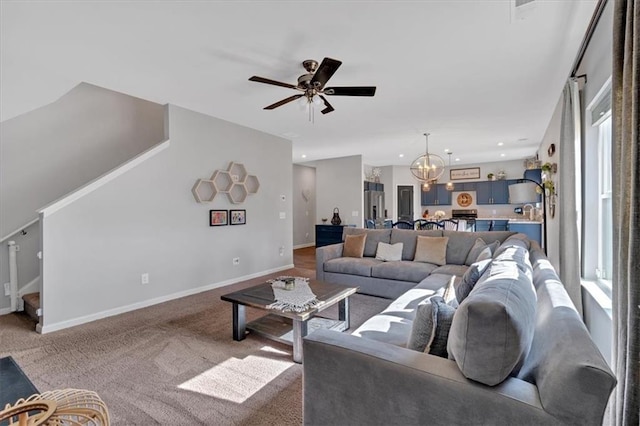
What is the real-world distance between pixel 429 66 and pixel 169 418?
363 centimetres

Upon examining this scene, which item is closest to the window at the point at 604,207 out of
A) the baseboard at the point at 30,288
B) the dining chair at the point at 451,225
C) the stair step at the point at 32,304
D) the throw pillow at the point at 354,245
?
the throw pillow at the point at 354,245

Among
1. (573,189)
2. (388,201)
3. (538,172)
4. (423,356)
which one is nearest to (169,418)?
(423,356)

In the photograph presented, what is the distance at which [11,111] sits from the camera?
3477 mm

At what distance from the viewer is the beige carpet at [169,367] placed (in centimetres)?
196

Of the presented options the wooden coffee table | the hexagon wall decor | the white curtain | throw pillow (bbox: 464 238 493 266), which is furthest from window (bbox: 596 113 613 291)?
the hexagon wall decor

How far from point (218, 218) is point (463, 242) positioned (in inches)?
141

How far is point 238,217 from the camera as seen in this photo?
522 cm

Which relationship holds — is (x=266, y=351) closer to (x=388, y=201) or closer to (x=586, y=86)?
(x=586, y=86)

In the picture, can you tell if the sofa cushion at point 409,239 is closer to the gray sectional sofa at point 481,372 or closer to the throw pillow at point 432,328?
the gray sectional sofa at point 481,372

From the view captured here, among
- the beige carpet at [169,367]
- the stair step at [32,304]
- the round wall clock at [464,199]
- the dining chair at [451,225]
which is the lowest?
the beige carpet at [169,367]

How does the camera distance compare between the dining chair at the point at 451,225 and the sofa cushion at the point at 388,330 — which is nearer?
the sofa cushion at the point at 388,330

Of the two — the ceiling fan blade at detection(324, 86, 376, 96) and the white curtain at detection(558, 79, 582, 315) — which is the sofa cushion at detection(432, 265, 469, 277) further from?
the ceiling fan blade at detection(324, 86, 376, 96)

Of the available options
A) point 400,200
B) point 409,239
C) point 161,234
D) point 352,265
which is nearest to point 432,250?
point 409,239

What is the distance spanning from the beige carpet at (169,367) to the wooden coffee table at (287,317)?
0.33ft
